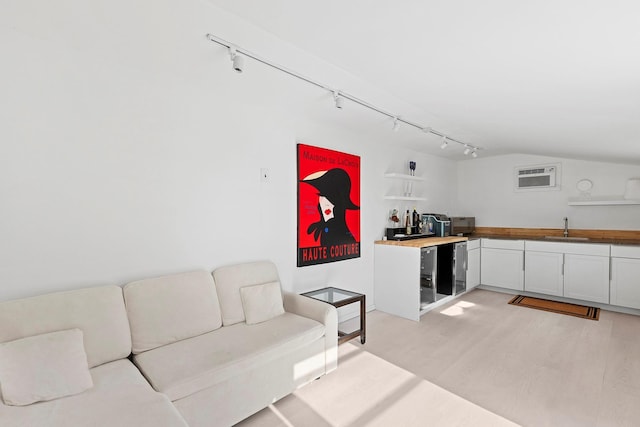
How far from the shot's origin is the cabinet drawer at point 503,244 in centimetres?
489

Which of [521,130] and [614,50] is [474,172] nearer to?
[521,130]

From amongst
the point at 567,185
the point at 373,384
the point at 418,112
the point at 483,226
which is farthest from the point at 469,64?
the point at 483,226

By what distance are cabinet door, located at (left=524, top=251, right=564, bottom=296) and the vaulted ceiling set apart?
2.21m

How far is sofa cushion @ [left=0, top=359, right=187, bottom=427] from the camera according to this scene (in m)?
1.37

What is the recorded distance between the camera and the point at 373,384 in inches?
96.3

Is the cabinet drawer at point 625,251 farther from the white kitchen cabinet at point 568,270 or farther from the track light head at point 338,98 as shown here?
the track light head at point 338,98

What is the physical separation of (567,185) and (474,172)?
143 centimetres

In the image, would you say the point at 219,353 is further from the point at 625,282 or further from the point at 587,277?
the point at 625,282

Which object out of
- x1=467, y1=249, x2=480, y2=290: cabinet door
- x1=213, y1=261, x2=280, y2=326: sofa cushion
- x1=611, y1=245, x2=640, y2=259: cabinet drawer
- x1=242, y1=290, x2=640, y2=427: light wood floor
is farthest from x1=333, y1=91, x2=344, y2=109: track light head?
x1=611, y1=245, x2=640, y2=259: cabinet drawer

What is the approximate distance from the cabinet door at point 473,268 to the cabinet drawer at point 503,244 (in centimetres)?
19

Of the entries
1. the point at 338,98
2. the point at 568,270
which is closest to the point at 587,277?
the point at 568,270

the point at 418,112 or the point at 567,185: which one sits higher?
the point at 418,112

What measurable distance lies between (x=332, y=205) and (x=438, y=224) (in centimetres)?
212

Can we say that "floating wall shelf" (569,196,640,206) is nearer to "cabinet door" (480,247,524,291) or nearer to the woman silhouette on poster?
"cabinet door" (480,247,524,291)
